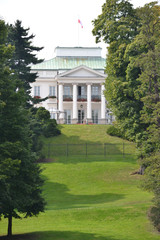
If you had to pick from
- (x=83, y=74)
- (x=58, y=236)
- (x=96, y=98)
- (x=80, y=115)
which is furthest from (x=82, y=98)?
(x=58, y=236)

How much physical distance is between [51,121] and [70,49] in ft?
95.7

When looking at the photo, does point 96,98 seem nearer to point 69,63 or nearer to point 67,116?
point 67,116

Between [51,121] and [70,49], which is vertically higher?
[70,49]

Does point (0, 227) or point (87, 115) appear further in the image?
point (87, 115)

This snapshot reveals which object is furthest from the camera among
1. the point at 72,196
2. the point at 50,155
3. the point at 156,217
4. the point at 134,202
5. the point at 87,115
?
the point at 87,115

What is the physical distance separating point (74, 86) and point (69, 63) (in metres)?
7.51

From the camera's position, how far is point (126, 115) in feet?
121

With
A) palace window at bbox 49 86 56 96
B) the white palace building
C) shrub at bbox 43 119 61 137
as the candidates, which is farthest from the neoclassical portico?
shrub at bbox 43 119 61 137

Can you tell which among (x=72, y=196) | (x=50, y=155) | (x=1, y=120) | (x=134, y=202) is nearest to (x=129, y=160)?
(x=50, y=155)

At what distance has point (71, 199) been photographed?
31281 mm

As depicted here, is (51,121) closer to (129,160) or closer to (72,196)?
(129,160)

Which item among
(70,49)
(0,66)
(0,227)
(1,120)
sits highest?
(70,49)

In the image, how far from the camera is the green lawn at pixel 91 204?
21.5 m

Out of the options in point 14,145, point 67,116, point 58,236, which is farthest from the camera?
point 67,116
